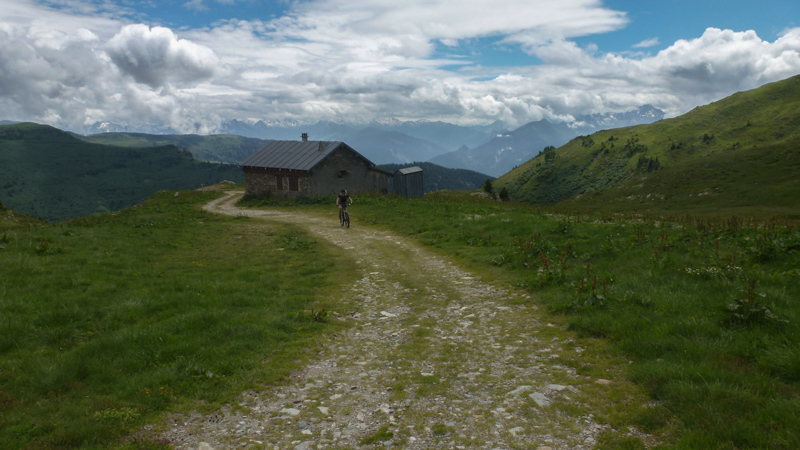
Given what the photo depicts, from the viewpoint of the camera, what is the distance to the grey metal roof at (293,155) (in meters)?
43.8

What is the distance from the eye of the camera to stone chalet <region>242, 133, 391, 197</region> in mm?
43469

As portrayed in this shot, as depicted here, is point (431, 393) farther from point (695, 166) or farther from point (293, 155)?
point (695, 166)

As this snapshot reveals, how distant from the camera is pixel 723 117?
15525 cm

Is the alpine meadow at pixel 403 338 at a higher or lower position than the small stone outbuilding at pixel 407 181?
lower

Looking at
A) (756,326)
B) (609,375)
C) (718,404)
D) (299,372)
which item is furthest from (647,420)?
(299,372)

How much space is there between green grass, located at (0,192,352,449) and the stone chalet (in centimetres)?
2789

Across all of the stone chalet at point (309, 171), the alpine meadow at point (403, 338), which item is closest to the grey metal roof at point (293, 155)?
the stone chalet at point (309, 171)

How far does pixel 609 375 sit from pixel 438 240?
43.1ft

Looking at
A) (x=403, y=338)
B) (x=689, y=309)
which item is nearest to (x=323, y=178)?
(x=403, y=338)

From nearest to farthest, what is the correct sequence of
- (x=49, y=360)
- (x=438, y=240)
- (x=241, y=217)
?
(x=49, y=360) → (x=438, y=240) → (x=241, y=217)

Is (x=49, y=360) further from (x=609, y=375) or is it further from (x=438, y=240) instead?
(x=438, y=240)

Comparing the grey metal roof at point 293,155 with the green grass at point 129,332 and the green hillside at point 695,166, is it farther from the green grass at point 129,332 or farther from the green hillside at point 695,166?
the green hillside at point 695,166

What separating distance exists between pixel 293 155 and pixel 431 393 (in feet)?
142

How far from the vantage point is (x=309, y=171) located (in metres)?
42.4
